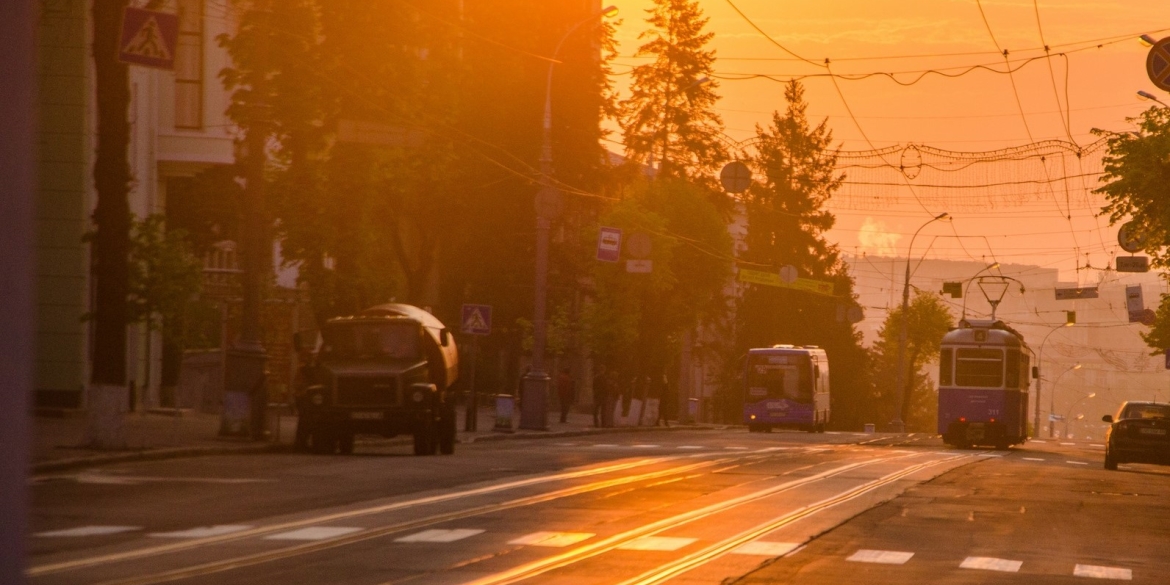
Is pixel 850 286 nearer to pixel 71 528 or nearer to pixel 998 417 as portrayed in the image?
pixel 998 417

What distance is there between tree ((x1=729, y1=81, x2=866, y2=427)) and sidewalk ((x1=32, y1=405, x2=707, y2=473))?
171ft

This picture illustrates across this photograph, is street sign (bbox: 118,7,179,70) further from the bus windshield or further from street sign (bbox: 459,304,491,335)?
the bus windshield

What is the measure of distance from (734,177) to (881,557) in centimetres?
3995

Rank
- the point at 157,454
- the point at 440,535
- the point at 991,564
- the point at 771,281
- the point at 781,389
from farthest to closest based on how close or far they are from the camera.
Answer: the point at 771,281
the point at 781,389
the point at 157,454
the point at 440,535
the point at 991,564

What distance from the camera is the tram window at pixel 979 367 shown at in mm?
42344

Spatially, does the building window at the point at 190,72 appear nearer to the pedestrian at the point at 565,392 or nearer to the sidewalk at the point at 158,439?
the sidewalk at the point at 158,439

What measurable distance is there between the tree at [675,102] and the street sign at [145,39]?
46.0 m

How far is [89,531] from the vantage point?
1256 centimetres

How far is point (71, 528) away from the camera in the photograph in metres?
12.8

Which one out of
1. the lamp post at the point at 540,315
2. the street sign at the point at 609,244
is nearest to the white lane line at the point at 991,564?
the lamp post at the point at 540,315

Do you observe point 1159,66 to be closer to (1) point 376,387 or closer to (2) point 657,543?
(1) point 376,387

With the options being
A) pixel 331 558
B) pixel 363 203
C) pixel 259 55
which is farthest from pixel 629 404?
pixel 331 558

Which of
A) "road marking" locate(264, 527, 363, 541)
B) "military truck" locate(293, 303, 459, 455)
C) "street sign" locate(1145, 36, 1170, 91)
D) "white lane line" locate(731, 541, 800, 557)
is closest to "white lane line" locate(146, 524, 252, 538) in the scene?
"road marking" locate(264, 527, 363, 541)

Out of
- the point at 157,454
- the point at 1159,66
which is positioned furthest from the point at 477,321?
the point at 1159,66
